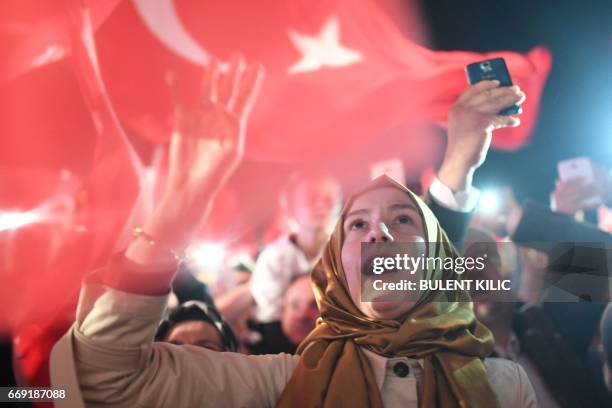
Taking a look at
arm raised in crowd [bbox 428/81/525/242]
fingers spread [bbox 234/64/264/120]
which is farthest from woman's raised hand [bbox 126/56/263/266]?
arm raised in crowd [bbox 428/81/525/242]

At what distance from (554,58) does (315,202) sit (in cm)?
105

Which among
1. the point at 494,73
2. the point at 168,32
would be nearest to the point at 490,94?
the point at 494,73

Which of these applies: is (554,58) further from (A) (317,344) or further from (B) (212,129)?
(A) (317,344)

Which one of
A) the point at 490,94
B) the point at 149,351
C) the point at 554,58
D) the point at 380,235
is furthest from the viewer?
the point at 554,58

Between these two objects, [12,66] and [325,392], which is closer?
[325,392]

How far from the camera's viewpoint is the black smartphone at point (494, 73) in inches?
54.9

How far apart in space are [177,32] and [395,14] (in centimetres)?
79

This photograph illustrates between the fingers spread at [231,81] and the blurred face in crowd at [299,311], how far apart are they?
1.94 ft

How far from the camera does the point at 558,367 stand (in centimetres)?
137

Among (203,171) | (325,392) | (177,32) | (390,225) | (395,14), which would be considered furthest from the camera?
(395,14)

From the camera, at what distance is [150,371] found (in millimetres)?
976

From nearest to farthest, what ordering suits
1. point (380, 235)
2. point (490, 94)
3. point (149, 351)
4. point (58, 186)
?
point (149, 351), point (380, 235), point (490, 94), point (58, 186)

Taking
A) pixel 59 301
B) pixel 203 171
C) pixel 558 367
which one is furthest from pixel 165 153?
pixel 558 367

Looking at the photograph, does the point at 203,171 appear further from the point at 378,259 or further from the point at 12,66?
the point at 12,66
